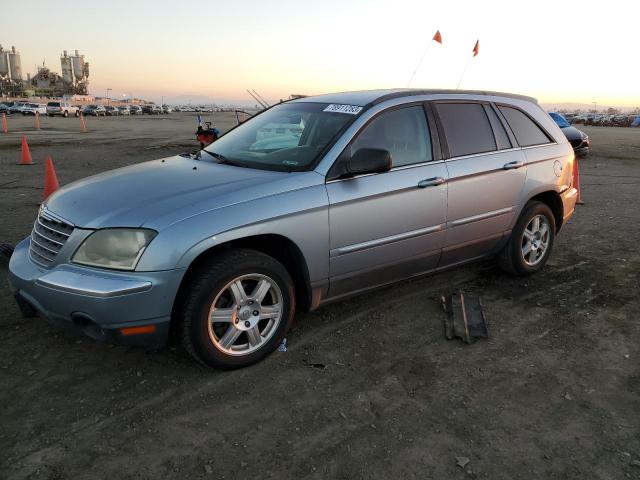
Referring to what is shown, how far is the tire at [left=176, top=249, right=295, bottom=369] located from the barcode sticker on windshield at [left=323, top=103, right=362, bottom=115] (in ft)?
4.33

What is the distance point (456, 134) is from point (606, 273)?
2263 mm

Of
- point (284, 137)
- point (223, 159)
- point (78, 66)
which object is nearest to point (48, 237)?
point (223, 159)

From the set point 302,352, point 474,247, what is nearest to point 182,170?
point 302,352

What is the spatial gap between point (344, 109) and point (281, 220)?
120cm

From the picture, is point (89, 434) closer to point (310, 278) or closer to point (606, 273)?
point (310, 278)

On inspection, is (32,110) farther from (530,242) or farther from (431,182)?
(431,182)

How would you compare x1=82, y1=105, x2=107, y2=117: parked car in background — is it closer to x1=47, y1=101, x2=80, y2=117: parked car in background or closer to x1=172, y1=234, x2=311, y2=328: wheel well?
x1=47, y1=101, x2=80, y2=117: parked car in background

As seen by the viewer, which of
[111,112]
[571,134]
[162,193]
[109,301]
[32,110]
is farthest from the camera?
[111,112]

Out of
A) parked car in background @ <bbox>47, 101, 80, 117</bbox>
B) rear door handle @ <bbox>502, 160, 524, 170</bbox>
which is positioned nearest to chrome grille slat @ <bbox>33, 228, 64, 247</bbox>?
rear door handle @ <bbox>502, 160, 524, 170</bbox>

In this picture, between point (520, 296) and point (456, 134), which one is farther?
point (520, 296)

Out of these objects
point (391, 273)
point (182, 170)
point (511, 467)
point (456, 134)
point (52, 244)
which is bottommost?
point (511, 467)

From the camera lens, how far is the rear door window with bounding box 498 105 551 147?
4.64 m

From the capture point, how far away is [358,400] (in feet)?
9.62

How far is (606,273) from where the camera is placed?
504 cm
